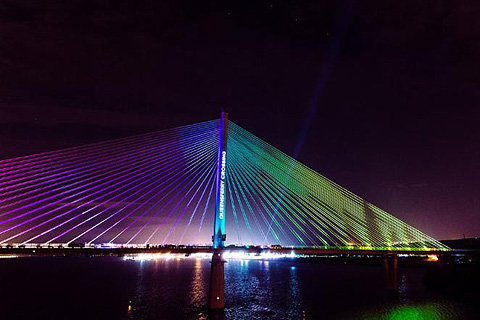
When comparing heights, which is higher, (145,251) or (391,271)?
(145,251)

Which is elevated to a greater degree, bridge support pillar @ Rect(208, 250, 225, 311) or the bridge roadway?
the bridge roadway

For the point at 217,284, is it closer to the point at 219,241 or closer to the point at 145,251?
the point at 219,241

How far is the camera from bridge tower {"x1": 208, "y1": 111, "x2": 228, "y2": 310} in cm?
Result: 3403

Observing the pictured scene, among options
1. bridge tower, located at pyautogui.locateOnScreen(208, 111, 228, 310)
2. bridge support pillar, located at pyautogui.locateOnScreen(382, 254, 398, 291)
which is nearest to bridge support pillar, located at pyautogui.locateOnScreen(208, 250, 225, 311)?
bridge tower, located at pyautogui.locateOnScreen(208, 111, 228, 310)

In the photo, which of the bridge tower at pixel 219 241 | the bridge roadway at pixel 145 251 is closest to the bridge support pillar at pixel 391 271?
the bridge roadway at pixel 145 251

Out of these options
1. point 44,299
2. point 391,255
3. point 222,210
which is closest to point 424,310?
point 391,255

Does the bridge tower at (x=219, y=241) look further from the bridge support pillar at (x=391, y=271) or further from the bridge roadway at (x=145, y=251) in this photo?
the bridge support pillar at (x=391, y=271)

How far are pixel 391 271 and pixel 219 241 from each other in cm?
2945

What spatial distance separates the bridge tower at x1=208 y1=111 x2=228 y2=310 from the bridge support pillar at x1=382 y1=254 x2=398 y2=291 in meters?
27.9

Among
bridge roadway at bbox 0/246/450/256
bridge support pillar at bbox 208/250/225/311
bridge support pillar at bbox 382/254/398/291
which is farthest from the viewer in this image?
bridge support pillar at bbox 382/254/398/291

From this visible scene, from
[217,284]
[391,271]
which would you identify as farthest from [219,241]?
[391,271]

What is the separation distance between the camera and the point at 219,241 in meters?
35.2

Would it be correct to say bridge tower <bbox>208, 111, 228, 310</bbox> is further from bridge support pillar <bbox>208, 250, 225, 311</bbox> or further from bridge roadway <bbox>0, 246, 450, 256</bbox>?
bridge roadway <bbox>0, 246, 450, 256</bbox>

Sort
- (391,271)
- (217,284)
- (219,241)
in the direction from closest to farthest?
(217,284) → (219,241) → (391,271)
